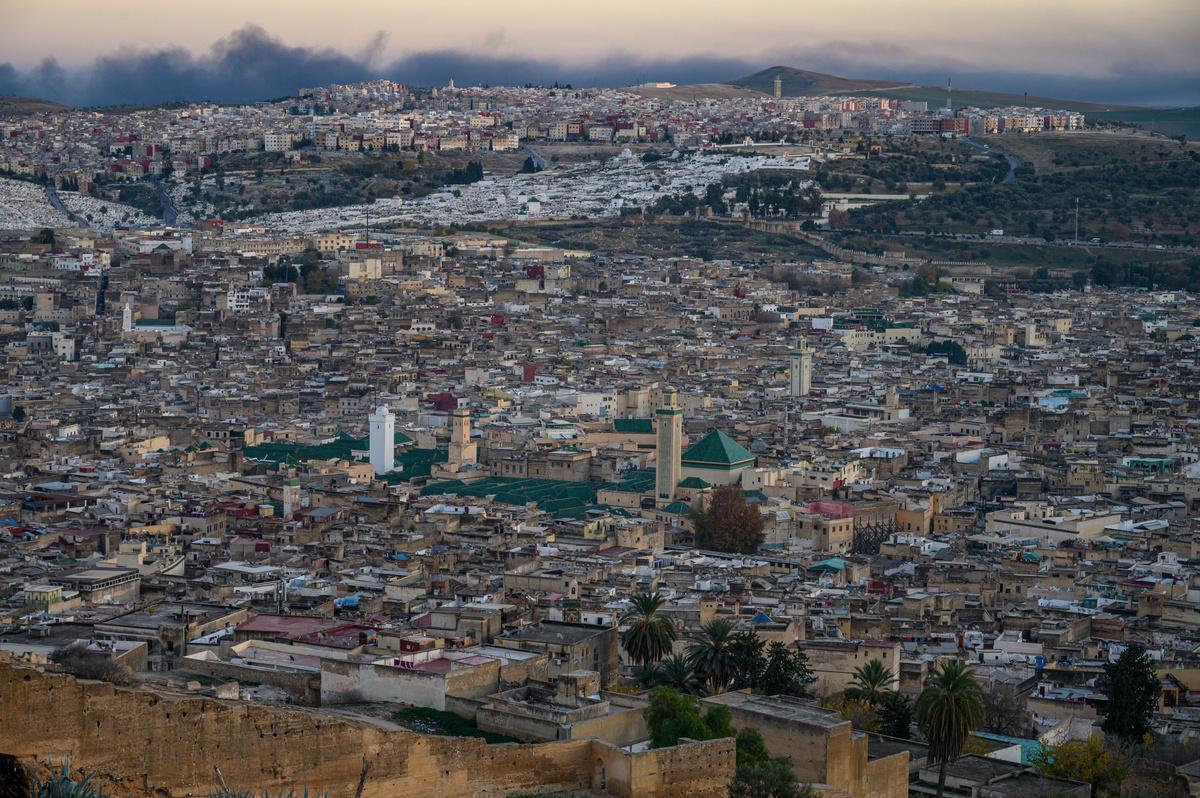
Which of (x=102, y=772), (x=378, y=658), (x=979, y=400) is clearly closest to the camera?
(x=102, y=772)

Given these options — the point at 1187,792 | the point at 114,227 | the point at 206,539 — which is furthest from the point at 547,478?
the point at 114,227

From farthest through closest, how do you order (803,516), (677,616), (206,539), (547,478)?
(547,478) → (803,516) → (206,539) → (677,616)

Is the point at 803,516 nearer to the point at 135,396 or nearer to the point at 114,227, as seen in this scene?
the point at 135,396

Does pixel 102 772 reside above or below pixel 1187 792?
above

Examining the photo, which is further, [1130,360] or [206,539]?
[1130,360]

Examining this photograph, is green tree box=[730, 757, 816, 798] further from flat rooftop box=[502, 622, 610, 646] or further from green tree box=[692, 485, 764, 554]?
green tree box=[692, 485, 764, 554]

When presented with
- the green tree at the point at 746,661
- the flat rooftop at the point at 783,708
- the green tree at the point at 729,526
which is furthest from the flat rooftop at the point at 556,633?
the green tree at the point at 729,526

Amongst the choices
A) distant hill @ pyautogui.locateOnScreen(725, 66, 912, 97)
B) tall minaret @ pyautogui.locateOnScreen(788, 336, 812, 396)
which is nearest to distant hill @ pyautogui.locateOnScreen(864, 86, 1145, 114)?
distant hill @ pyautogui.locateOnScreen(725, 66, 912, 97)
